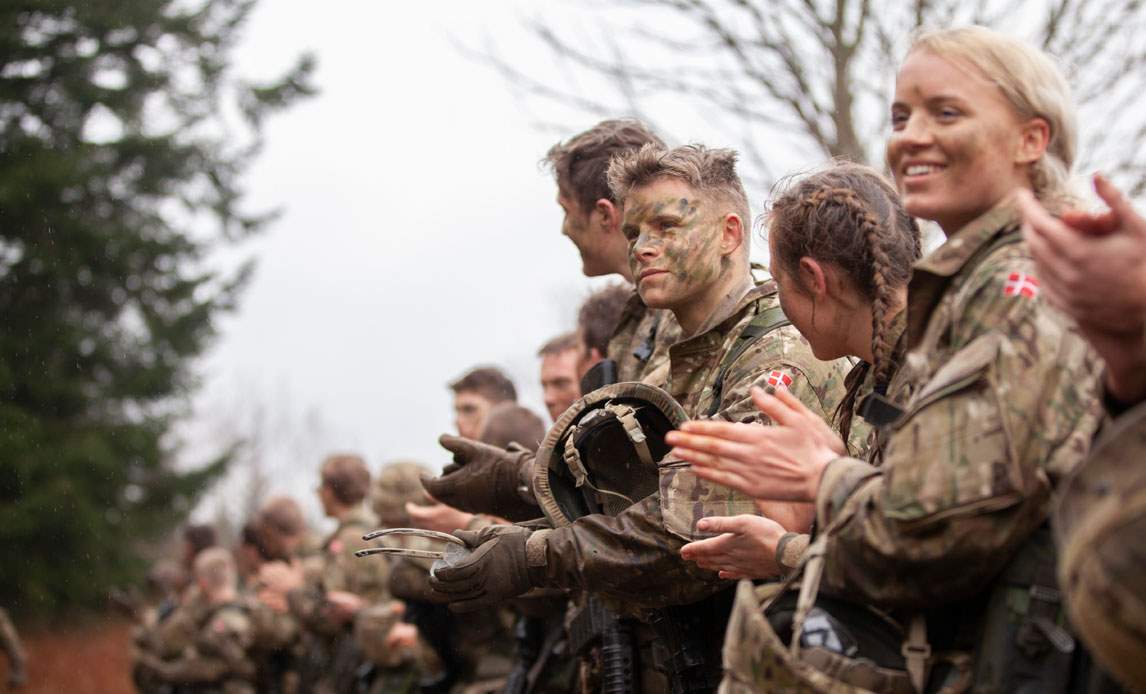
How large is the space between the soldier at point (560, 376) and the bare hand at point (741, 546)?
10.5ft

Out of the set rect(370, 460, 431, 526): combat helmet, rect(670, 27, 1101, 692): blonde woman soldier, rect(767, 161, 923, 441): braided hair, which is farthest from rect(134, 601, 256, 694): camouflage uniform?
rect(670, 27, 1101, 692): blonde woman soldier

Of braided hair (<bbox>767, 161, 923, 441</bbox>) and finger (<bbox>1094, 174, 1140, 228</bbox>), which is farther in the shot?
braided hair (<bbox>767, 161, 923, 441</bbox>)

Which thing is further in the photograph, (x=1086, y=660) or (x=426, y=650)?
(x=426, y=650)

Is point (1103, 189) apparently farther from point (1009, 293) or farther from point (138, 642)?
point (138, 642)

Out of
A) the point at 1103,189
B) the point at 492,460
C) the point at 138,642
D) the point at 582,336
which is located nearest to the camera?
the point at 1103,189

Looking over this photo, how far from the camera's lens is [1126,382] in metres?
2.68

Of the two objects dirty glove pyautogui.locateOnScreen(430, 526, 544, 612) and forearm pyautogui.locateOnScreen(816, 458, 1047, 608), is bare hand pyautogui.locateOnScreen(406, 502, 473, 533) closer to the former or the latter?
dirty glove pyautogui.locateOnScreen(430, 526, 544, 612)

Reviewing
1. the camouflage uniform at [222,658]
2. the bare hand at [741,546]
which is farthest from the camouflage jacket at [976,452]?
the camouflage uniform at [222,658]

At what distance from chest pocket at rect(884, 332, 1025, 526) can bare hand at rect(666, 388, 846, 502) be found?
27 cm

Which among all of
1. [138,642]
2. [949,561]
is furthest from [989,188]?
[138,642]

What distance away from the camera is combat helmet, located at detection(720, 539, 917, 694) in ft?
9.72

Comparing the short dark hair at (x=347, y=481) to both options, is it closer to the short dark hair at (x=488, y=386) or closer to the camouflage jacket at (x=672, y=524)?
the short dark hair at (x=488, y=386)

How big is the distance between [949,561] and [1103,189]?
0.81 m

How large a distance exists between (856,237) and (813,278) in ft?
0.56
